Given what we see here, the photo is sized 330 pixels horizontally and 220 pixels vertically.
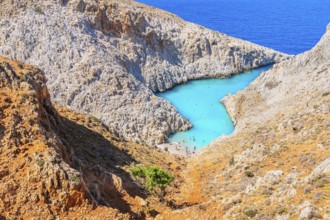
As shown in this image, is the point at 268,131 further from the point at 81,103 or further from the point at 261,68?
the point at 261,68

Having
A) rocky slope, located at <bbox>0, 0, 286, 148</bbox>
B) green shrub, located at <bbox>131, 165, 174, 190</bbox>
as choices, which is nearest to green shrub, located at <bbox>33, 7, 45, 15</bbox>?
rocky slope, located at <bbox>0, 0, 286, 148</bbox>

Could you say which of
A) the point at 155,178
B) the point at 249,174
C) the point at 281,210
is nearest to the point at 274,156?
the point at 249,174

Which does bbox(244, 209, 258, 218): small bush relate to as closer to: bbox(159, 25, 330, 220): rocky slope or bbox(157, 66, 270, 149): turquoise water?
bbox(159, 25, 330, 220): rocky slope

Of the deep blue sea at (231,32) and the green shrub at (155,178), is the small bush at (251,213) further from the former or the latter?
the deep blue sea at (231,32)

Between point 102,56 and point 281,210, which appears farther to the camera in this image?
point 102,56

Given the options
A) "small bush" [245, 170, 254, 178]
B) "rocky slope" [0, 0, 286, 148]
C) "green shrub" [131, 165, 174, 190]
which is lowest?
"green shrub" [131, 165, 174, 190]

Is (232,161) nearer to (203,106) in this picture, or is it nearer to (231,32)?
(203,106)
